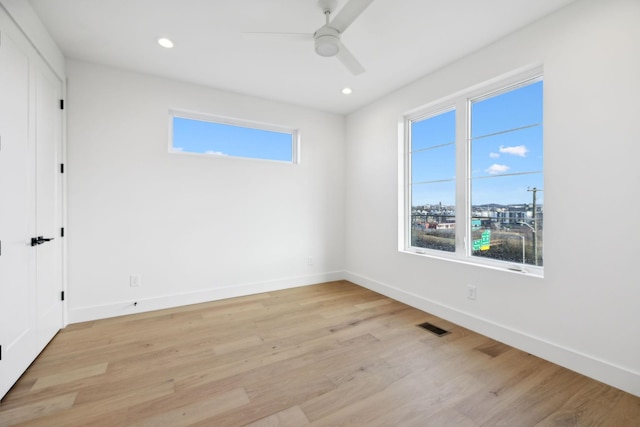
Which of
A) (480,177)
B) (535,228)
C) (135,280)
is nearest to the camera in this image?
(535,228)

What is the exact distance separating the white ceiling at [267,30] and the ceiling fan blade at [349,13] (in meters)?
0.28

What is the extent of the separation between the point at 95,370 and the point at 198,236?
169 centimetres

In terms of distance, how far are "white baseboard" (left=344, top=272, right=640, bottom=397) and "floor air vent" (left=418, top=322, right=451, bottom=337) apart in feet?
0.82

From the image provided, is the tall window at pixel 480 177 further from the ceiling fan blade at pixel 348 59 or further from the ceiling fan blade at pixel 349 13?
the ceiling fan blade at pixel 349 13

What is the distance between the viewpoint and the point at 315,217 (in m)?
4.37

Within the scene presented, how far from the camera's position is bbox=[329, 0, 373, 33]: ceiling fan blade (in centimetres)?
174

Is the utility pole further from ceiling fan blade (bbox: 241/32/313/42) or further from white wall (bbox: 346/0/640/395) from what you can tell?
ceiling fan blade (bbox: 241/32/313/42)

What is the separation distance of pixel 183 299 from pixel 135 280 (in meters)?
0.58

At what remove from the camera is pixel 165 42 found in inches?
101

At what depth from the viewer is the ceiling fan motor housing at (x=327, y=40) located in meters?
2.00

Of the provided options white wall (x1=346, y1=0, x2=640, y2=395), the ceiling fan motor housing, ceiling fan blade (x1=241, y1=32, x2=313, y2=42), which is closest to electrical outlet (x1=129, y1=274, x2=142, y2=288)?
ceiling fan blade (x1=241, y1=32, x2=313, y2=42)

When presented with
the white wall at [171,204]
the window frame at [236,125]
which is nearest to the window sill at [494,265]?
the white wall at [171,204]

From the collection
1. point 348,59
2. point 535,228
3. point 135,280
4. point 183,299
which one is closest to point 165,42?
point 348,59

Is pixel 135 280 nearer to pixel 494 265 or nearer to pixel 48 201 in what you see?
pixel 48 201
